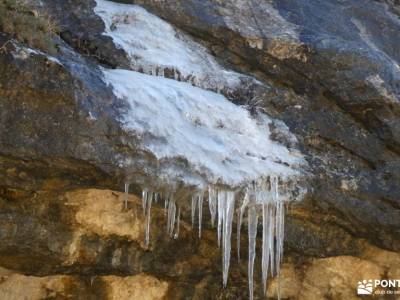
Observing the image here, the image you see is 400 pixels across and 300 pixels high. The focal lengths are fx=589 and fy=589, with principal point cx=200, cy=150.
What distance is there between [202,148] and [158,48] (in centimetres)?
216

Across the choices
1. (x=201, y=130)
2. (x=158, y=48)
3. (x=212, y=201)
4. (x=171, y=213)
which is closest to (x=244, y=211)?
(x=212, y=201)

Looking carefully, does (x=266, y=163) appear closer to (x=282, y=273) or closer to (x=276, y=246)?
(x=276, y=246)

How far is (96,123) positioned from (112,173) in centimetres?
49

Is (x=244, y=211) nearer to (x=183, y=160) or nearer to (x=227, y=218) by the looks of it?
(x=227, y=218)

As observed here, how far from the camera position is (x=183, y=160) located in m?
5.84

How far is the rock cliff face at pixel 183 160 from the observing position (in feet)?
17.7

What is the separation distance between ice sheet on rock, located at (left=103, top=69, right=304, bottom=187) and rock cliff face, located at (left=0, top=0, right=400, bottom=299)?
0.13 meters

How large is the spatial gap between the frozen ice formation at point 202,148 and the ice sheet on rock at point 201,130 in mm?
12

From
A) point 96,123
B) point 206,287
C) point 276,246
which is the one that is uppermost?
point 96,123

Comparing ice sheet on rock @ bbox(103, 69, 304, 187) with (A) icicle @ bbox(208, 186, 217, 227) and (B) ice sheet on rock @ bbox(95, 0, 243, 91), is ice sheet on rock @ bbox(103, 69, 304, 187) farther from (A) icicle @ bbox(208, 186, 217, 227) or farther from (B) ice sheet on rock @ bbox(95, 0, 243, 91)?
(B) ice sheet on rock @ bbox(95, 0, 243, 91)

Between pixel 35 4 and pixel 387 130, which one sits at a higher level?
pixel 35 4

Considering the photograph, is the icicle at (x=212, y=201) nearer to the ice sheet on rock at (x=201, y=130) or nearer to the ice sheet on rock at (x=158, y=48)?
the ice sheet on rock at (x=201, y=130)

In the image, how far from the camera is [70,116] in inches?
211

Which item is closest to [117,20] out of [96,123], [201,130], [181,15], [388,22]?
[181,15]
